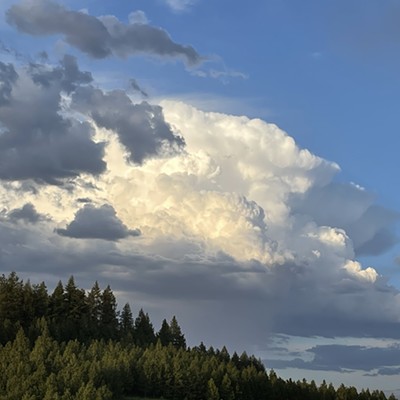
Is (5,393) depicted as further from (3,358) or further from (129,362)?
(129,362)

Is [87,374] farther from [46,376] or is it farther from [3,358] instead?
[3,358]

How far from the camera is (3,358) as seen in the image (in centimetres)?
19038

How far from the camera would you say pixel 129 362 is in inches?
7820

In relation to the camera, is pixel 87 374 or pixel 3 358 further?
pixel 3 358

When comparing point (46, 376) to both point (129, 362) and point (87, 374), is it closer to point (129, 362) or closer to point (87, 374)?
point (87, 374)

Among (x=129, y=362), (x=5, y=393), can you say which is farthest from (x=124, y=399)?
(x=5, y=393)

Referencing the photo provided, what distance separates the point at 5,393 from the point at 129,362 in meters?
34.3

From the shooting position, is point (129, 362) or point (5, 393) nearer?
point (5, 393)

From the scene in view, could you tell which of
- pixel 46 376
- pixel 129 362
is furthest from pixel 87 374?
pixel 129 362

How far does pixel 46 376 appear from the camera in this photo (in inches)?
6998

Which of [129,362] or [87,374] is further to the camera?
[129,362]

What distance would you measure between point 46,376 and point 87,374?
29.7ft

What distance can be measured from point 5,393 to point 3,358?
16.2 m

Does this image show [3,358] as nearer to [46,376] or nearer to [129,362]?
[46,376]
